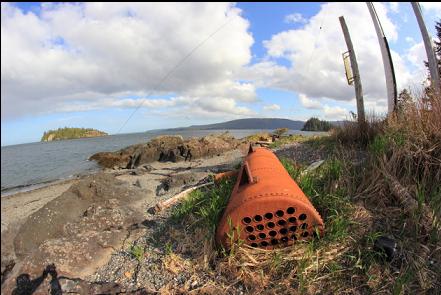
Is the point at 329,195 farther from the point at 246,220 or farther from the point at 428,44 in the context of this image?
the point at 428,44

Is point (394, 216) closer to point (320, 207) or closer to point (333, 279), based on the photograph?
point (320, 207)

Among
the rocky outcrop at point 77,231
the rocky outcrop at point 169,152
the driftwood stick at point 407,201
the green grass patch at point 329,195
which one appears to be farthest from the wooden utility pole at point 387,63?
the rocky outcrop at point 169,152

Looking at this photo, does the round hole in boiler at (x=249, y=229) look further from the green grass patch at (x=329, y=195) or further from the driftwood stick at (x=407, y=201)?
the driftwood stick at (x=407, y=201)

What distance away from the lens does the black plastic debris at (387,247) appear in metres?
3.83

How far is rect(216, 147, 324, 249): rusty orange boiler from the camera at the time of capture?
3736 mm

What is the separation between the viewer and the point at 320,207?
4742 mm

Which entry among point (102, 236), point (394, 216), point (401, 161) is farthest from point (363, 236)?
point (102, 236)

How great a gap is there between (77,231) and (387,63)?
360 inches

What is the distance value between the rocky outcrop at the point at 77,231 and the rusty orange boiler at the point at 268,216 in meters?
1.65

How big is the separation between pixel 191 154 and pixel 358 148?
9.09 m

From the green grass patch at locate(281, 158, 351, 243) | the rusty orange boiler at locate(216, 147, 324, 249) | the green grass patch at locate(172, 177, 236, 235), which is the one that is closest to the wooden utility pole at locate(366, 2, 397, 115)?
the green grass patch at locate(281, 158, 351, 243)

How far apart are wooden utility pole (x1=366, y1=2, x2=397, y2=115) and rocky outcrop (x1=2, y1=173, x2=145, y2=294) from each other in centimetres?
731

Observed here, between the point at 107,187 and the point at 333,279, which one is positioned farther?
the point at 107,187

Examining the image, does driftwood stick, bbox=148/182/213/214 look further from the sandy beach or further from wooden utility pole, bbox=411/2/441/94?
wooden utility pole, bbox=411/2/441/94
